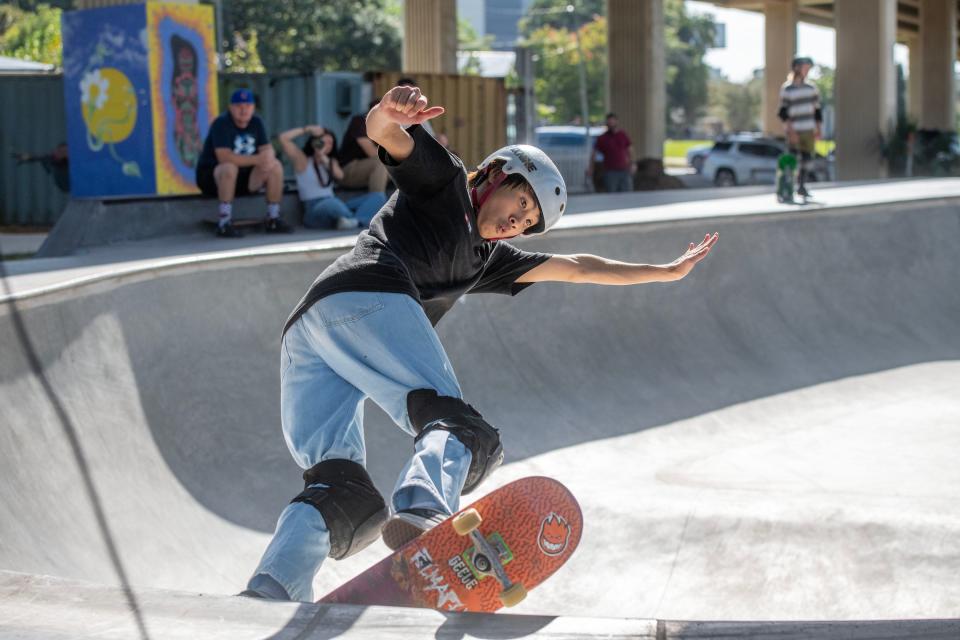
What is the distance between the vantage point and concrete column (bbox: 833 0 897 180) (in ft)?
93.7

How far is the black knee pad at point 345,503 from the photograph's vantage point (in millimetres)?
3004

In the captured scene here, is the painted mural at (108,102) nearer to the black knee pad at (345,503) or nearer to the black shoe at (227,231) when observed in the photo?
the black shoe at (227,231)

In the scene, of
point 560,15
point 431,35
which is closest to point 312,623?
point 431,35

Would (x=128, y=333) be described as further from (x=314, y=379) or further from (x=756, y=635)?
(x=756, y=635)

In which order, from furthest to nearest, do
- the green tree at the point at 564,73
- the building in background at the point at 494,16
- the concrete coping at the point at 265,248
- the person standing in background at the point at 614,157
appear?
the building in background at the point at 494,16, the green tree at the point at 564,73, the person standing in background at the point at 614,157, the concrete coping at the point at 265,248

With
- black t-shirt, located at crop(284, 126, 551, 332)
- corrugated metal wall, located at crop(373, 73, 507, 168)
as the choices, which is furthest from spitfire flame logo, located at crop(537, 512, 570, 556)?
corrugated metal wall, located at crop(373, 73, 507, 168)

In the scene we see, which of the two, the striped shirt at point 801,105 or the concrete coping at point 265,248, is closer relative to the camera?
the concrete coping at point 265,248

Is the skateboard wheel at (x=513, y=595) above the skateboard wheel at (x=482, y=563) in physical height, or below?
below

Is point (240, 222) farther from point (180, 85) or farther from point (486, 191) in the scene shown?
point (486, 191)

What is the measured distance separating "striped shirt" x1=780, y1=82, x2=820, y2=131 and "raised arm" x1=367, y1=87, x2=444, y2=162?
34.1 ft

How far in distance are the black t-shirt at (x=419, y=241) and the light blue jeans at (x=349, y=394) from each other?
2.2 inches

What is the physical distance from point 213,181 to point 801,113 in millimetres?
6517

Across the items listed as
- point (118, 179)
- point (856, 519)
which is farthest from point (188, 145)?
point (856, 519)

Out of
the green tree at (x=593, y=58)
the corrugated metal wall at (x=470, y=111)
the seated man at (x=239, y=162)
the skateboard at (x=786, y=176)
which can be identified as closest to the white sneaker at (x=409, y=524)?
the seated man at (x=239, y=162)
